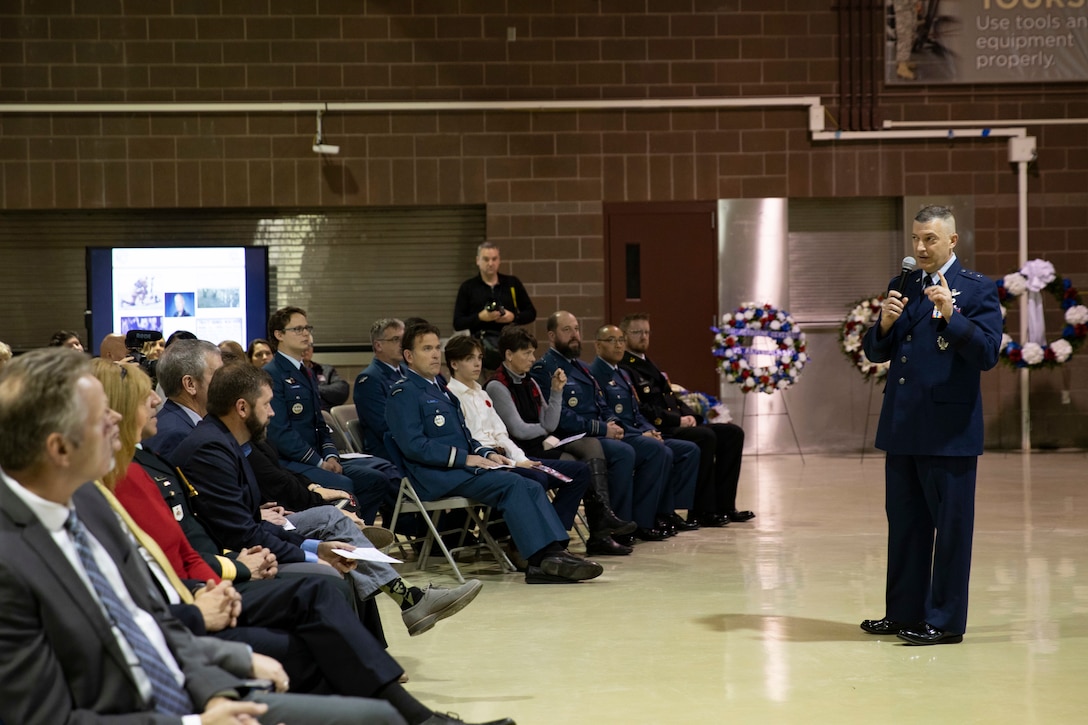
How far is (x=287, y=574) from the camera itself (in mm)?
3631

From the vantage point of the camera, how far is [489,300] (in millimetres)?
9273

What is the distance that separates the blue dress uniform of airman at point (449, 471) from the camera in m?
5.82

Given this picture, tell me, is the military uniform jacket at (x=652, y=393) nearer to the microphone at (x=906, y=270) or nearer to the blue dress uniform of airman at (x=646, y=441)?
the blue dress uniform of airman at (x=646, y=441)

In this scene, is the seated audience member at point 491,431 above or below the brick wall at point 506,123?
below

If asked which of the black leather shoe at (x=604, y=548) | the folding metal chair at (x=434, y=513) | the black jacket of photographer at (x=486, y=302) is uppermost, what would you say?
the black jacket of photographer at (x=486, y=302)

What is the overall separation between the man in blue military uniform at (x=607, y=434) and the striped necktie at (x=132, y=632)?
15.8 ft

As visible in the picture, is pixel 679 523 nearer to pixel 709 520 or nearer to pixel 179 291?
pixel 709 520

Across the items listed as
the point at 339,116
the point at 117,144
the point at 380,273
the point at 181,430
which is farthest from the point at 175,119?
the point at 181,430

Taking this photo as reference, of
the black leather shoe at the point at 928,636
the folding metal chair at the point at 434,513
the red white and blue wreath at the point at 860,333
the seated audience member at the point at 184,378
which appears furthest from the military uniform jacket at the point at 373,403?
the red white and blue wreath at the point at 860,333

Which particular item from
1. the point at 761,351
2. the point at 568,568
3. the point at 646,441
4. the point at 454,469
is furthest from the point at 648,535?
the point at 761,351

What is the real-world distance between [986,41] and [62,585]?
34.3 ft

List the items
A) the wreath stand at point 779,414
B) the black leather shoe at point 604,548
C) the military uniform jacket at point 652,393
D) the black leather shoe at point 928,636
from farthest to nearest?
the wreath stand at point 779,414
the military uniform jacket at point 652,393
the black leather shoe at point 604,548
the black leather shoe at point 928,636

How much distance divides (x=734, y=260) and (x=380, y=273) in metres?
3.13

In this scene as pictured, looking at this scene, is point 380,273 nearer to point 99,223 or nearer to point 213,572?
point 99,223
